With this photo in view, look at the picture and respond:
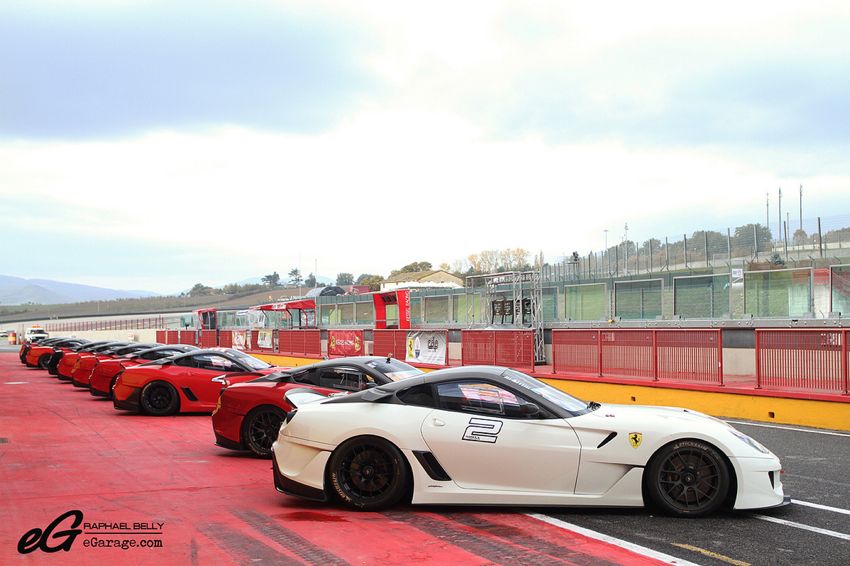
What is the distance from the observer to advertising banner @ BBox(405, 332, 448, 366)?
23.4 m

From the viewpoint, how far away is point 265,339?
38.0m

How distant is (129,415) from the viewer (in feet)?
50.4

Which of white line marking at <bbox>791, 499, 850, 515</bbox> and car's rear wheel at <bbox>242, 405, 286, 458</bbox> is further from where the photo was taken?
car's rear wheel at <bbox>242, 405, 286, 458</bbox>

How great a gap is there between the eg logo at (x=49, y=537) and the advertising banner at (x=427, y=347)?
1680cm

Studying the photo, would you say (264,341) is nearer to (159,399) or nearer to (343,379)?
(159,399)

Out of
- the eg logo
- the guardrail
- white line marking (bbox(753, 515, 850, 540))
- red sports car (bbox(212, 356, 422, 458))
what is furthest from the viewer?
the guardrail

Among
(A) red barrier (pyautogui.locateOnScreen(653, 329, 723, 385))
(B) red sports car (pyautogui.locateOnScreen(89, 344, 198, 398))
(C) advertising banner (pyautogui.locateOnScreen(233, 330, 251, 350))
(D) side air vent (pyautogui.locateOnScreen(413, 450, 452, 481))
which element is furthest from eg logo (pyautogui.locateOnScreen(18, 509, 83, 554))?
(C) advertising banner (pyautogui.locateOnScreen(233, 330, 251, 350))

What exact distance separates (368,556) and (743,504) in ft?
10.1

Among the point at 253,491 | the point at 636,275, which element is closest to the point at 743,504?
the point at 253,491

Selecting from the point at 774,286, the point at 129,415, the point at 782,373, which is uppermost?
the point at 774,286

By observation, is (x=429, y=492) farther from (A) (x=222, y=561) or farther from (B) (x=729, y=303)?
(B) (x=729, y=303)

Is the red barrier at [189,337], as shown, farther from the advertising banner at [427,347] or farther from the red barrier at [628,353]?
the red barrier at [628,353]

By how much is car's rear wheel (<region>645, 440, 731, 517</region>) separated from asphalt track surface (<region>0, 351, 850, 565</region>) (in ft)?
0.44

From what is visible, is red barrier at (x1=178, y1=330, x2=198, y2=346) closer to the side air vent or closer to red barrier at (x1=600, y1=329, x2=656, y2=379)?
red barrier at (x1=600, y1=329, x2=656, y2=379)
